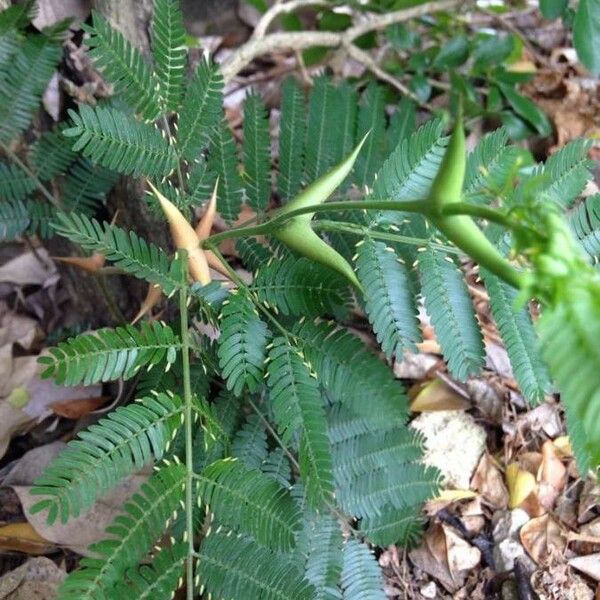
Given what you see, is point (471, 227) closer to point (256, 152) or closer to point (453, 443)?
point (256, 152)

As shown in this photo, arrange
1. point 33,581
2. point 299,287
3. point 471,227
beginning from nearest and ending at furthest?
point 471,227 → point 299,287 → point 33,581

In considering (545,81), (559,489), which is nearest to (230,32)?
(545,81)

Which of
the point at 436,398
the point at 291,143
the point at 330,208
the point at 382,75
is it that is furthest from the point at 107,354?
the point at 382,75

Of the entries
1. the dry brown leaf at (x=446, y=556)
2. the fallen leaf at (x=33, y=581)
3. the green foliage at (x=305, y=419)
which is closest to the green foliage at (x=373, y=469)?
the dry brown leaf at (x=446, y=556)

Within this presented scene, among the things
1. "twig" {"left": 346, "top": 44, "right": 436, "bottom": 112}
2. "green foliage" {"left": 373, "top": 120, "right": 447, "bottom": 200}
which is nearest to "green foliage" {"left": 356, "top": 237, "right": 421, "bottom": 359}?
"green foliage" {"left": 373, "top": 120, "right": 447, "bottom": 200}

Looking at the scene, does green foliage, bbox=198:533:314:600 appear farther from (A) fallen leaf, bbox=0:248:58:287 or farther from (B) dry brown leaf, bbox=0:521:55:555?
(A) fallen leaf, bbox=0:248:58:287

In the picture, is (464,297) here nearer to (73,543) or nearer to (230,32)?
(73,543)

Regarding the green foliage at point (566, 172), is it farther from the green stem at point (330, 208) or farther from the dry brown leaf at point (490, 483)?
the dry brown leaf at point (490, 483)
